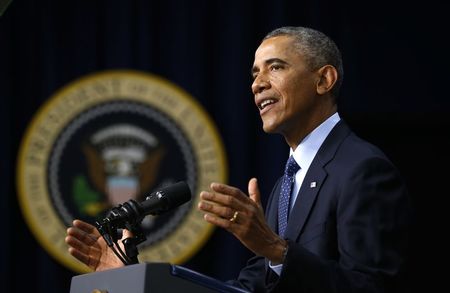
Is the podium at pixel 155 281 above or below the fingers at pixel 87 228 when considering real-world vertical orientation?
below

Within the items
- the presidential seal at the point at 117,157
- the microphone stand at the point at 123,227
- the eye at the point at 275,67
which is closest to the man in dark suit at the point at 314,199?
the eye at the point at 275,67

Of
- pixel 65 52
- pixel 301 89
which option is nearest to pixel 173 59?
pixel 65 52

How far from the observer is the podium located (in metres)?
1.61

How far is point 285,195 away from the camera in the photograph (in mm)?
2211

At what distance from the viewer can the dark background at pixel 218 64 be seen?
4.17 m

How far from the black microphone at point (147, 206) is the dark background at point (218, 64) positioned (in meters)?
2.28

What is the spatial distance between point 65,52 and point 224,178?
1009 mm

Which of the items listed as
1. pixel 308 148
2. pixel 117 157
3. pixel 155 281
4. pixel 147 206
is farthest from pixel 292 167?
pixel 117 157

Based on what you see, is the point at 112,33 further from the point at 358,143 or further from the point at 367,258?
the point at 367,258

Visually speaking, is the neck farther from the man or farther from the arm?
the arm

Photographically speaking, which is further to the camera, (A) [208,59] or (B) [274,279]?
(A) [208,59]

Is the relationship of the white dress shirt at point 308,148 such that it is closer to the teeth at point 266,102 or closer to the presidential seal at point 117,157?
the teeth at point 266,102

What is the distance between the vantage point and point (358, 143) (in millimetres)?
2117

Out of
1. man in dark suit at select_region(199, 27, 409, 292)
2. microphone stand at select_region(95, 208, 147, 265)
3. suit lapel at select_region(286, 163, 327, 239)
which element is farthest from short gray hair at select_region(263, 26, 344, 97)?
microphone stand at select_region(95, 208, 147, 265)
